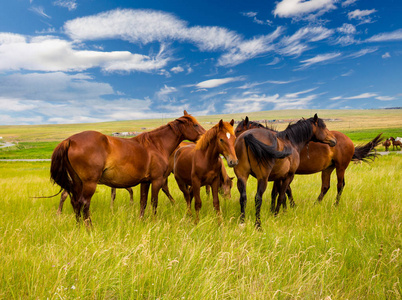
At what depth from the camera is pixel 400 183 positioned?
28.6 ft

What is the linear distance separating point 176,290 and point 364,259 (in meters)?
2.61

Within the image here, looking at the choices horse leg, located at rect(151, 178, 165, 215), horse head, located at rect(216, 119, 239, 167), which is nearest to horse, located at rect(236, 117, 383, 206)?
horse head, located at rect(216, 119, 239, 167)

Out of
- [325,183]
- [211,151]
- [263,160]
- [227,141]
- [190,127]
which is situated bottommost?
[325,183]

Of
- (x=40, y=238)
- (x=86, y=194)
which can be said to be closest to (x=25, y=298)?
(x=40, y=238)

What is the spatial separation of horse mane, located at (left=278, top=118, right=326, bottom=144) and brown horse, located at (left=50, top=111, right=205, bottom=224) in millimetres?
2225

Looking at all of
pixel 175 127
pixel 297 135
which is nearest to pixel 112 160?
pixel 175 127

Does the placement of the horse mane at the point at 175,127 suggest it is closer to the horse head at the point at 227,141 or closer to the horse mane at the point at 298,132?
the horse head at the point at 227,141

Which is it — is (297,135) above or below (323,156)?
above

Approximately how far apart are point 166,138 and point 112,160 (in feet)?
4.78

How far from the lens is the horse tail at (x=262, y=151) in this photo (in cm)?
487

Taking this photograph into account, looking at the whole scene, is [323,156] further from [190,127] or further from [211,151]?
[190,127]

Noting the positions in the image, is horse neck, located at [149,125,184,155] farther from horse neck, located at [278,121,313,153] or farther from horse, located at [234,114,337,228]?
horse neck, located at [278,121,313,153]

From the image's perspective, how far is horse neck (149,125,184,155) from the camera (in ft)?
18.9

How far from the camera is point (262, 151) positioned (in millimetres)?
4918
